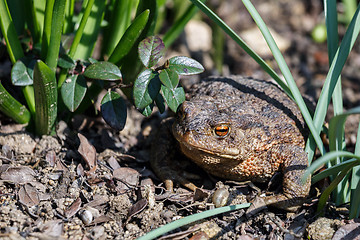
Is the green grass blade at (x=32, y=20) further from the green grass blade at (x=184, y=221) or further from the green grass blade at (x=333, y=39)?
the green grass blade at (x=333, y=39)

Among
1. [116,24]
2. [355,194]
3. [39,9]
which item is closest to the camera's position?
[355,194]

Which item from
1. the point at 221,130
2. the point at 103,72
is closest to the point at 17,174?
the point at 103,72

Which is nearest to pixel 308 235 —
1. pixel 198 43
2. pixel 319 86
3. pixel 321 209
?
pixel 321 209

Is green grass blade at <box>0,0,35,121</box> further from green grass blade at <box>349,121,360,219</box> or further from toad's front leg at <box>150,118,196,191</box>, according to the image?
green grass blade at <box>349,121,360,219</box>

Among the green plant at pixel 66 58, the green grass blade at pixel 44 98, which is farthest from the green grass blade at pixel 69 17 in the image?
the green grass blade at pixel 44 98

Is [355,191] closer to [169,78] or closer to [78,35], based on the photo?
[169,78]

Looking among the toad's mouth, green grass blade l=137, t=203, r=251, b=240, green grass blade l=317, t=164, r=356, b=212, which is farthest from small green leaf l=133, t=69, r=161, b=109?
green grass blade l=317, t=164, r=356, b=212

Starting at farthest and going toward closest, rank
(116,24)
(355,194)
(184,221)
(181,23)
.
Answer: (181,23) → (116,24) → (355,194) → (184,221)
